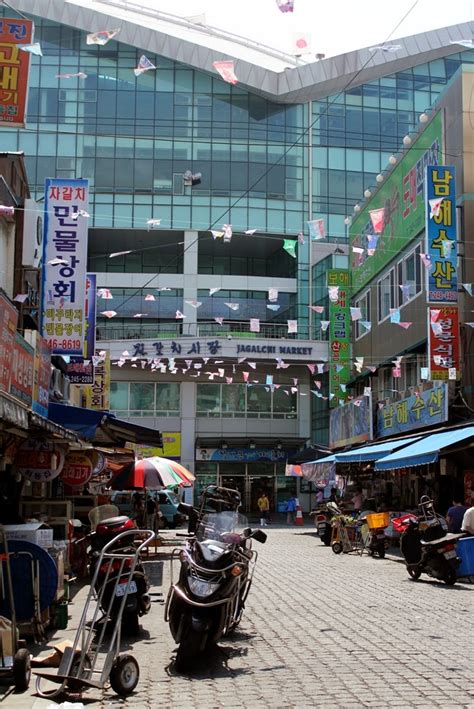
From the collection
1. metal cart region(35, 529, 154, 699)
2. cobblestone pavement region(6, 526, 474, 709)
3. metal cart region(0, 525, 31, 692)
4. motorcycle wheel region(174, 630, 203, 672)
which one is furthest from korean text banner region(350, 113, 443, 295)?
metal cart region(35, 529, 154, 699)

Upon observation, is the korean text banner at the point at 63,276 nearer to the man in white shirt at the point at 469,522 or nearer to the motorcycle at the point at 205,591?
the man in white shirt at the point at 469,522

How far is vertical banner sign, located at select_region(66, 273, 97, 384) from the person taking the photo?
2355 cm

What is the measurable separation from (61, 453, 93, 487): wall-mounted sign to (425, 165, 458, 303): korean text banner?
33.2 feet

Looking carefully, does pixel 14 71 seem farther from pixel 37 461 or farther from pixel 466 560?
pixel 466 560

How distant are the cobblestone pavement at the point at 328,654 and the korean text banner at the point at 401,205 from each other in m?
14.6

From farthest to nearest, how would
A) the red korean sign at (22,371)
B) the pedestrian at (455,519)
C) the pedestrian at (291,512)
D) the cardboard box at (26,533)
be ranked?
the pedestrian at (291,512)
the pedestrian at (455,519)
the red korean sign at (22,371)
the cardboard box at (26,533)

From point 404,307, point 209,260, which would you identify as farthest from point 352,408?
point 209,260

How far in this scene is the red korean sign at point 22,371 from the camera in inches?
426

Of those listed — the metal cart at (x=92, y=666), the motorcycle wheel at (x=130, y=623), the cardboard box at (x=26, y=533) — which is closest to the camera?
the metal cart at (x=92, y=666)

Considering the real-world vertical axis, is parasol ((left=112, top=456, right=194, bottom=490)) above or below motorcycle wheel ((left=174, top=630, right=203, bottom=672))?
above

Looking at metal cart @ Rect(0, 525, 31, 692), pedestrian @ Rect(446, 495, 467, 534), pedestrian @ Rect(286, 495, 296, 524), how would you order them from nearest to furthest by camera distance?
1. metal cart @ Rect(0, 525, 31, 692)
2. pedestrian @ Rect(446, 495, 467, 534)
3. pedestrian @ Rect(286, 495, 296, 524)

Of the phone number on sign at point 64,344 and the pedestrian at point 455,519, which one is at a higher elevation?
the phone number on sign at point 64,344

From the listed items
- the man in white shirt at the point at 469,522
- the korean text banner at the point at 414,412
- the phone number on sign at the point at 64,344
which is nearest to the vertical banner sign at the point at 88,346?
the phone number on sign at the point at 64,344

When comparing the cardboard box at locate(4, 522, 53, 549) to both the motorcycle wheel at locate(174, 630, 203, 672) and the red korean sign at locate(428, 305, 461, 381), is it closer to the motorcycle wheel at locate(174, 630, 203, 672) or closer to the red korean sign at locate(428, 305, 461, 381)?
the motorcycle wheel at locate(174, 630, 203, 672)
